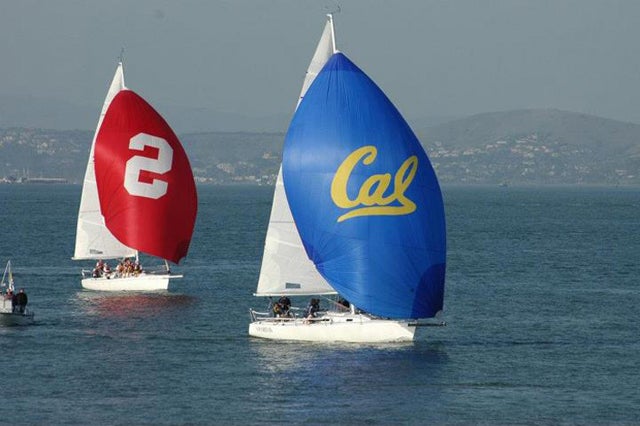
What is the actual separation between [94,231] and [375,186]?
104 feet

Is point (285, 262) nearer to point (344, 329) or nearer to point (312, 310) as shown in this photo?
point (312, 310)

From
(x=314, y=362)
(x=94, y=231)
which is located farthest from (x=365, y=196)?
(x=94, y=231)

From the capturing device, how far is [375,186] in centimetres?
5594

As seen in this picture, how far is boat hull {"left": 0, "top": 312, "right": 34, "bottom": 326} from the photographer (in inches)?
2544

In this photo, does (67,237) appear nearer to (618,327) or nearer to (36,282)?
(36,282)

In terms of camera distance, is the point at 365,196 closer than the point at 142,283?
Yes

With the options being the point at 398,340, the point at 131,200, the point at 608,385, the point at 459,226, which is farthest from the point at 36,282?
the point at 459,226

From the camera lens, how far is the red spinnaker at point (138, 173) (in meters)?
80.2

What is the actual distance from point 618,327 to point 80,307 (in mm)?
27580

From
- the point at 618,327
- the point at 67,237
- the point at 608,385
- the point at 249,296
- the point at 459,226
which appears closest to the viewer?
the point at 608,385

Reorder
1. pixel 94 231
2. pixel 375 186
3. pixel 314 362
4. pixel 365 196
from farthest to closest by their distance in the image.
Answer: pixel 94 231 → pixel 365 196 → pixel 375 186 → pixel 314 362

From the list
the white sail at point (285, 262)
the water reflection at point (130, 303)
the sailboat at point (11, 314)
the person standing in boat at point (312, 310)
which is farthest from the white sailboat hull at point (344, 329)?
the water reflection at point (130, 303)

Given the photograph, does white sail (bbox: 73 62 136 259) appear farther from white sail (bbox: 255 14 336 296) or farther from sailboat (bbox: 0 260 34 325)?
white sail (bbox: 255 14 336 296)

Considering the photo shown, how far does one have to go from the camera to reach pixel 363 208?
56.3 meters
